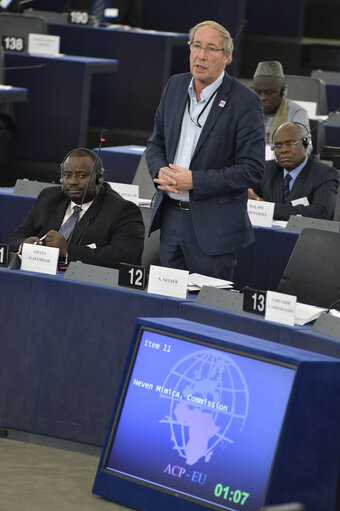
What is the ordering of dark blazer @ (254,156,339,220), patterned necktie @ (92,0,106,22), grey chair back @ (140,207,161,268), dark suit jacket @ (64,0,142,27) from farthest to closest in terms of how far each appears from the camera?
patterned necktie @ (92,0,106,22), dark suit jacket @ (64,0,142,27), dark blazer @ (254,156,339,220), grey chair back @ (140,207,161,268)

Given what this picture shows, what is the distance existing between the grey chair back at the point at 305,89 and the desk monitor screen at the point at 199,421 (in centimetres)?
445

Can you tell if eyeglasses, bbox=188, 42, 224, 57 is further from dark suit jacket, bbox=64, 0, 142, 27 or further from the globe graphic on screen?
dark suit jacket, bbox=64, 0, 142, 27

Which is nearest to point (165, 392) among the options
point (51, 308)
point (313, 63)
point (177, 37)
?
point (51, 308)

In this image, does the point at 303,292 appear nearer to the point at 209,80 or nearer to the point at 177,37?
the point at 209,80

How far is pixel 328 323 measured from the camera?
3145 mm

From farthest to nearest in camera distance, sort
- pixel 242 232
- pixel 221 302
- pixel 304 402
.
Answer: pixel 242 232, pixel 221 302, pixel 304 402

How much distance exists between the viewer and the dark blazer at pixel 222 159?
3.86 meters

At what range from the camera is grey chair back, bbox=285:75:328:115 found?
290 inches

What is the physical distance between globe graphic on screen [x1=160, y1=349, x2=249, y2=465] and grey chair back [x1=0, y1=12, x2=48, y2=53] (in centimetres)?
602

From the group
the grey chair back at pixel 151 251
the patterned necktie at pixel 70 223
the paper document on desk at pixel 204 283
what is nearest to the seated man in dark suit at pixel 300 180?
the grey chair back at pixel 151 251

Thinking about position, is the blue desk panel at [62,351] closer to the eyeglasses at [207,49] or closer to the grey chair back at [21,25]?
the eyeglasses at [207,49]

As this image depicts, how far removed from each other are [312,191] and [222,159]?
135 cm

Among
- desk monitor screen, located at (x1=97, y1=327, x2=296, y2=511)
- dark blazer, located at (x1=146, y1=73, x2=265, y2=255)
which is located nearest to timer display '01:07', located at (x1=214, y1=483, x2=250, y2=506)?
desk monitor screen, located at (x1=97, y1=327, x2=296, y2=511)

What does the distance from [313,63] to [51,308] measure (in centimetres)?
792
